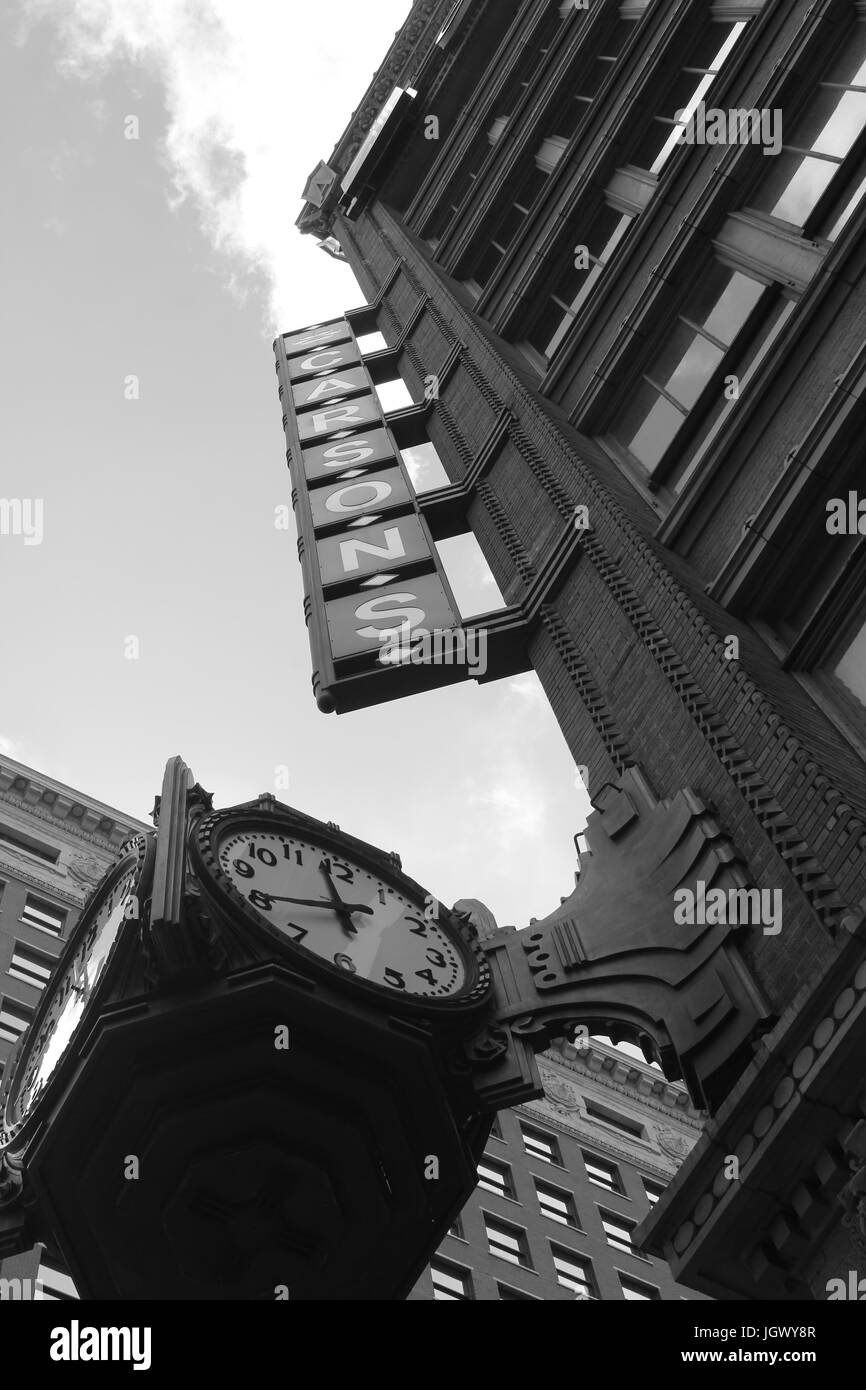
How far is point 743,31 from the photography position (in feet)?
56.4

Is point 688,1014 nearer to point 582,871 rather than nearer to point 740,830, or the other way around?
point 740,830

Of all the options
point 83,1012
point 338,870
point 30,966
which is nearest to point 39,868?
point 30,966

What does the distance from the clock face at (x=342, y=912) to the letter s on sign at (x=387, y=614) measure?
4.16 metres

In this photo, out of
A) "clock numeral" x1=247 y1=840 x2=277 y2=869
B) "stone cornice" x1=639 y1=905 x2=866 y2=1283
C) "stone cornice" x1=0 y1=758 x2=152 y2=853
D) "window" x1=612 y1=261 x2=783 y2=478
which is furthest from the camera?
"stone cornice" x1=0 y1=758 x2=152 y2=853

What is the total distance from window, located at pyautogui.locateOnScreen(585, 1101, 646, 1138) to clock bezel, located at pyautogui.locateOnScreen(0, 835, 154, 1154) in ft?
126

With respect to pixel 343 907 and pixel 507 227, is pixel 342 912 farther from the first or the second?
pixel 507 227

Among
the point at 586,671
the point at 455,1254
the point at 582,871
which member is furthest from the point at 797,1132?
the point at 455,1254

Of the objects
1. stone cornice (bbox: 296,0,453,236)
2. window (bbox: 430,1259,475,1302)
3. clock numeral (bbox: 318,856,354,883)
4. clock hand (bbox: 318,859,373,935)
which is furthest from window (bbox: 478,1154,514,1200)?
clock hand (bbox: 318,859,373,935)

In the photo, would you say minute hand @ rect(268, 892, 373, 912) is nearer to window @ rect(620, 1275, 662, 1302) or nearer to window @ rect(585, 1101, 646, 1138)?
window @ rect(620, 1275, 662, 1302)

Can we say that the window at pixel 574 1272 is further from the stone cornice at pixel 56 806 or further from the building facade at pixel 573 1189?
the stone cornice at pixel 56 806

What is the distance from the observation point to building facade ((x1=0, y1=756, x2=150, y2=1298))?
129ft

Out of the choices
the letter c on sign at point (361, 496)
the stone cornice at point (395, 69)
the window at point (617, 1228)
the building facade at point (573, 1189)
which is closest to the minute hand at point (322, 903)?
the letter c on sign at point (361, 496)
